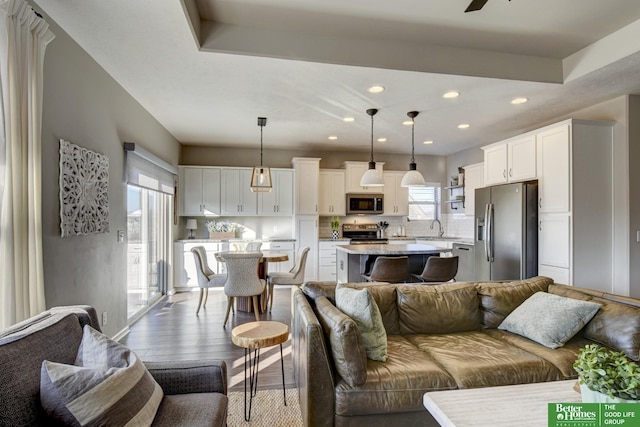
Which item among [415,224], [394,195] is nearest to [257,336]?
[394,195]

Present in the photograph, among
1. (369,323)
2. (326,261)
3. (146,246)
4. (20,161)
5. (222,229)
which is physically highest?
(20,161)

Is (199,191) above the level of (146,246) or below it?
above

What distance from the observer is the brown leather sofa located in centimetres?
174

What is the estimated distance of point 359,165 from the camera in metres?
6.60

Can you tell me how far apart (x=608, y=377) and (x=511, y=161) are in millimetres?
4076

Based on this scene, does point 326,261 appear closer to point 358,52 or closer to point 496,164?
point 496,164

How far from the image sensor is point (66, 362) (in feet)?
4.18

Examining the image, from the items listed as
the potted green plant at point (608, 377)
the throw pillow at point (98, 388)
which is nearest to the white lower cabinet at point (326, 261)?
the throw pillow at point (98, 388)

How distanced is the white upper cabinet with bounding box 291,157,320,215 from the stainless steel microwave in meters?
0.75

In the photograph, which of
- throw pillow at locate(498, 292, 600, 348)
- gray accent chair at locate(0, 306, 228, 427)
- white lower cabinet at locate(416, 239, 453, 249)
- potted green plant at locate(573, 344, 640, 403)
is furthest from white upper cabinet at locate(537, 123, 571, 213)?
gray accent chair at locate(0, 306, 228, 427)

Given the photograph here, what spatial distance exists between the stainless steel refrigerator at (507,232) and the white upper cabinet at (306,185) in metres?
2.88

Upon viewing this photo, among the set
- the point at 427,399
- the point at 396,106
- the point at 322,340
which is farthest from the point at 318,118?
the point at 427,399

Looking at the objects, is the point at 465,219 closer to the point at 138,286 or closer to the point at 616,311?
the point at 616,311

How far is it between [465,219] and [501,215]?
2.27 meters
